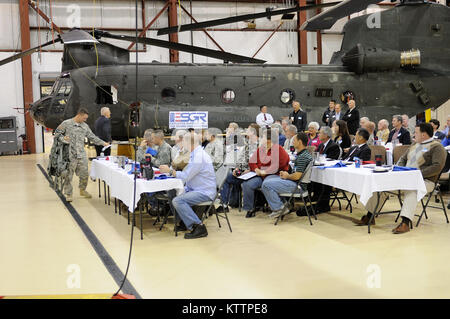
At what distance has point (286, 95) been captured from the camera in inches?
501

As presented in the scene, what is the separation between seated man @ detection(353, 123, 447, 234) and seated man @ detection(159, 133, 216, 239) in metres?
2.04

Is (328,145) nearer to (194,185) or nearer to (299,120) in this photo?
(194,185)

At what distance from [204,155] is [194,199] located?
Answer: 53cm

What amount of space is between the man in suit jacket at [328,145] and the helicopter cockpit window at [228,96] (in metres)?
5.79

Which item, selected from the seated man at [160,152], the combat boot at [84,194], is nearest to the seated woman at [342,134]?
the seated man at [160,152]

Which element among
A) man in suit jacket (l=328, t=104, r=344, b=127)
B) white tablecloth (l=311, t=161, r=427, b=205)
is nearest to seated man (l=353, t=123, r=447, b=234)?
white tablecloth (l=311, t=161, r=427, b=205)

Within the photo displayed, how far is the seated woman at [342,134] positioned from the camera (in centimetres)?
729

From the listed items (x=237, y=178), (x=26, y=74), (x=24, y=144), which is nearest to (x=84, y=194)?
(x=237, y=178)

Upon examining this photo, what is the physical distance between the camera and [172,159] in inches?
269

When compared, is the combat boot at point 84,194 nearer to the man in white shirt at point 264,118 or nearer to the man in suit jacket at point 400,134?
the man in white shirt at point 264,118

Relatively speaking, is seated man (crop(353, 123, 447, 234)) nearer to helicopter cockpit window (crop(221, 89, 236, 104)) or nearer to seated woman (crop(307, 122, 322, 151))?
seated woman (crop(307, 122, 322, 151))

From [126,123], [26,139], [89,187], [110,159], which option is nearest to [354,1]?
[110,159]

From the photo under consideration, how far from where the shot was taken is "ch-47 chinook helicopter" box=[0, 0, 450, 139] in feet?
40.1
